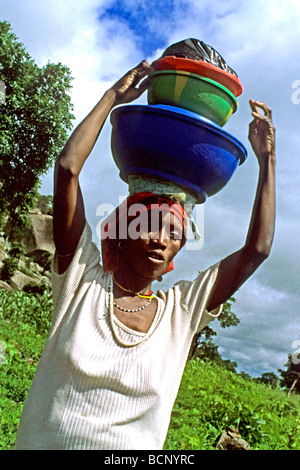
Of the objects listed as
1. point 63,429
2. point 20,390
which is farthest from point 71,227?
point 20,390

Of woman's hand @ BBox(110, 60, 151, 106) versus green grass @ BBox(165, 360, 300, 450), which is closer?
woman's hand @ BBox(110, 60, 151, 106)

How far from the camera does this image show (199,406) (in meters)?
6.77

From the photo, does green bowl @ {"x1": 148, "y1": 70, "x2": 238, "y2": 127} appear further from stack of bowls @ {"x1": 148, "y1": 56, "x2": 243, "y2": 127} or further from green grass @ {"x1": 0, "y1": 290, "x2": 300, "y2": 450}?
green grass @ {"x1": 0, "y1": 290, "x2": 300, "y2": 450}

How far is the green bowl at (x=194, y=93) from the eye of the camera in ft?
6.41

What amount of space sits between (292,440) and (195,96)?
210 inches

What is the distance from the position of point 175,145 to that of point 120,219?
34 centimetres

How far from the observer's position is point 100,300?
183 cm

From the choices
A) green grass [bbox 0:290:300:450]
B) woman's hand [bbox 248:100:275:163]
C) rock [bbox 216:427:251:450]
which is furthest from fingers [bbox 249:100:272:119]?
rock [bbox 216:427:251:450]

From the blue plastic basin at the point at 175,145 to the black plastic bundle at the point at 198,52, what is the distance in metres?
0.26

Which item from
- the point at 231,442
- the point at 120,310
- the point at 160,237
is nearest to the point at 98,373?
the point at 120,310

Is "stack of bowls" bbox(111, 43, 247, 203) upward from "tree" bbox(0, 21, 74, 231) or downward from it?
downward

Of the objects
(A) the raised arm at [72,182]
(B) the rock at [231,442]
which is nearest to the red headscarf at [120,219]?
(A) the raised arm at [72,182]

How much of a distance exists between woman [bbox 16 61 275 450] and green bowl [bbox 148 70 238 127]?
12 cm

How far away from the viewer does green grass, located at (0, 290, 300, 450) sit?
527 cm
